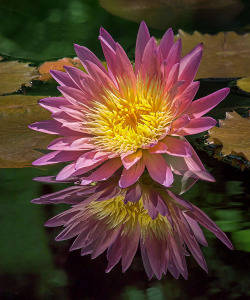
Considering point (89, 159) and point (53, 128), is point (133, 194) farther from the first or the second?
point (53, 128)

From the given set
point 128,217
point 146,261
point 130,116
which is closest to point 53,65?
point 130,116

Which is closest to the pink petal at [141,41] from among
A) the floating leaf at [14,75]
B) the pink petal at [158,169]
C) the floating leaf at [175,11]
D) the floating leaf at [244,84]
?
the pink petal at [158,169]

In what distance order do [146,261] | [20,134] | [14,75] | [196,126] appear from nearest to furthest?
[146,261], [196,126], [20,134], [14,75]

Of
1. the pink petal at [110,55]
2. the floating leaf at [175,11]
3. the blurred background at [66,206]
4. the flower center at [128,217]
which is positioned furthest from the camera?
the floating leaf at [175,11]

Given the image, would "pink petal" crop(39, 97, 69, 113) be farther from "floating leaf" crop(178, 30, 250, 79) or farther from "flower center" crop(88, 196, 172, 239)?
"floating leaf" crop(178, 30, 250, 79)

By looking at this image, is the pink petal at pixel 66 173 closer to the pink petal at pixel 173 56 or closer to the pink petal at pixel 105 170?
the pink petal at pixel 105 170

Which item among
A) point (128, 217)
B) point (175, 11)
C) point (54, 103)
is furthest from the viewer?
point (175, 11)

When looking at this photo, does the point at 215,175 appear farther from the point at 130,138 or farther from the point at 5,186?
the point at 5,186
